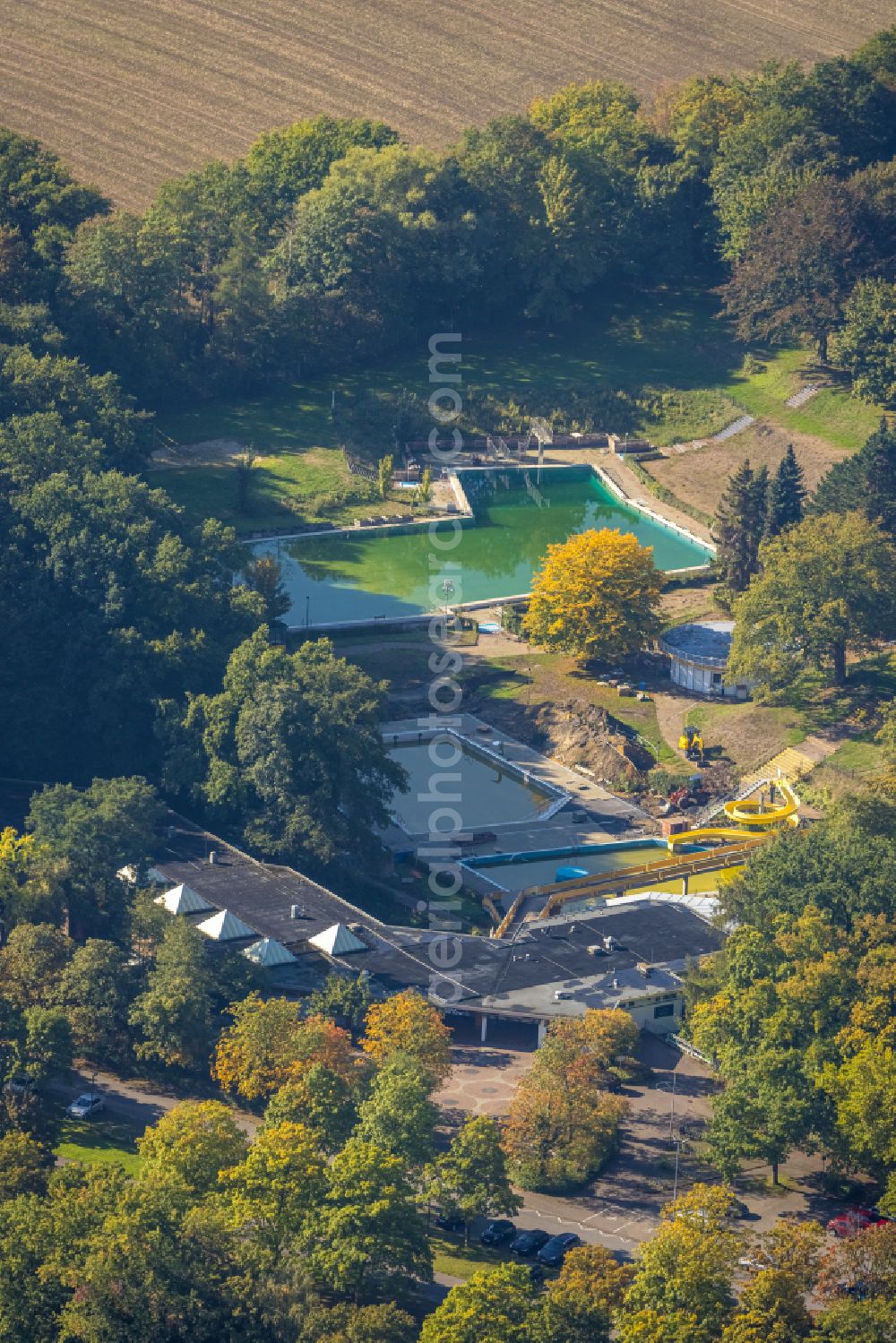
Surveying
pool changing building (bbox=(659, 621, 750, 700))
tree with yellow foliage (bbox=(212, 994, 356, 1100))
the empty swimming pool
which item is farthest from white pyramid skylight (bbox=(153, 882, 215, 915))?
pool changing building (bbox=(659, 621, 750, 700))

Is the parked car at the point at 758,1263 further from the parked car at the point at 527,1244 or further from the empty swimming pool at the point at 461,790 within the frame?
the empty swimming pool at the point at 461,790

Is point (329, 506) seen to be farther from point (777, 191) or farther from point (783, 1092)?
point (783, 1092)

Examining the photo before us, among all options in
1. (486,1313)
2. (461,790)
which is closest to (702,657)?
(461,790)

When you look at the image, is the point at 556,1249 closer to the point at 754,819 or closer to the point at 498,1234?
the point at 498,1234

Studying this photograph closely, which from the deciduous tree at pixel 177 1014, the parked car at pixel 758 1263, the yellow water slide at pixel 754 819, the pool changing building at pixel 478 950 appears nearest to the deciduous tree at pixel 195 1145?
the deciduous tree at pixel 177 1014

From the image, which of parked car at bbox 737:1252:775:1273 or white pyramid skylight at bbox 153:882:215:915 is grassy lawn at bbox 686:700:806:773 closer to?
white pyramid skylight at bbox 153:882:215:915

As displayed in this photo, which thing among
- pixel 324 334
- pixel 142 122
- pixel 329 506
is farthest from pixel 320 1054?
pixel 142 122
